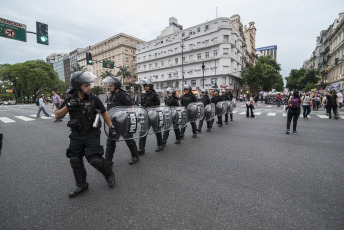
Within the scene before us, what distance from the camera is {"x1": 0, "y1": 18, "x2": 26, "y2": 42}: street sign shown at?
9.85m

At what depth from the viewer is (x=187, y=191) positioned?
2.65 meters

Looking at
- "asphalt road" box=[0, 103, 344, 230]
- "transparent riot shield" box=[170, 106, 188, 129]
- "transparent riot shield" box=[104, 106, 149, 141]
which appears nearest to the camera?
"asphalt road" box=[0, 103, 344, 230]

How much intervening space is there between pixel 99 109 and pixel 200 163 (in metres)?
2.41

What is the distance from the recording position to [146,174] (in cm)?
329

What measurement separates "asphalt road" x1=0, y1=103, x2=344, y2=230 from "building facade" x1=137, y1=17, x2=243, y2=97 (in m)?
33.4

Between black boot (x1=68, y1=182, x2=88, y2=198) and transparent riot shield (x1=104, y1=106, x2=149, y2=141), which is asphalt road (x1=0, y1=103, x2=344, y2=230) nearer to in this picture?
black boot (x1=68, y1=182, x2=88, y2=198)

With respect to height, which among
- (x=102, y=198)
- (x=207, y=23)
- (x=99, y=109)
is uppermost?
(x=207, y=23)

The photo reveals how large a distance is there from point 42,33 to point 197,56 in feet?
131

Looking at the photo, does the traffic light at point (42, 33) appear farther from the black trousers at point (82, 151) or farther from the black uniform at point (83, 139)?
the black trousers at point (82, 151)

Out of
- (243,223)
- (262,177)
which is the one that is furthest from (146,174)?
(262,177)

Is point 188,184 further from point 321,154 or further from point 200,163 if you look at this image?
point 321,154

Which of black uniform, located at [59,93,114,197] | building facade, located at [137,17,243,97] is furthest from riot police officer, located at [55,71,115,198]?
building facade, located at [137,17,243,97]

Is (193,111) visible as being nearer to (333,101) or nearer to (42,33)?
(333,101)

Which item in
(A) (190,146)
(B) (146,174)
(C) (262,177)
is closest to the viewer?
(C) (262,177)
